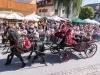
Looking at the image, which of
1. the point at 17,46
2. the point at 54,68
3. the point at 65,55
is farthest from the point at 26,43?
the point at 65,55

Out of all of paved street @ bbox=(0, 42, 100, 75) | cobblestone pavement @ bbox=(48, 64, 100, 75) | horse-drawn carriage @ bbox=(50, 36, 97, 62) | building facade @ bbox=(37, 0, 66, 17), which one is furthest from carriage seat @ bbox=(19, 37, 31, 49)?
building facade @ bbox=(37, 0, 66, 17)

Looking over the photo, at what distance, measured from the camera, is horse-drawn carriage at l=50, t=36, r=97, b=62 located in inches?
284

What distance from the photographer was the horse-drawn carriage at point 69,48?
23.7ft

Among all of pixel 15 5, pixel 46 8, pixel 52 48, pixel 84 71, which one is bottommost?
pixel 84 71

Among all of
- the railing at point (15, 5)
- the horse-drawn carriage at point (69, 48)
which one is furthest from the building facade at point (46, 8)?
the horse-drawn carriage at point (69, 48)

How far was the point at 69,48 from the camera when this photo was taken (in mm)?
7367

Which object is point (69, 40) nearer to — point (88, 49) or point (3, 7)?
point (88, 49)

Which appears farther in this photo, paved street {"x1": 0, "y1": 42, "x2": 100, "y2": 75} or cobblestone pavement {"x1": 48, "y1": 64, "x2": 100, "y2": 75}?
cobblestone pavement {"x1": 48, "y1": 64, "x2": 100, "y2": 75}

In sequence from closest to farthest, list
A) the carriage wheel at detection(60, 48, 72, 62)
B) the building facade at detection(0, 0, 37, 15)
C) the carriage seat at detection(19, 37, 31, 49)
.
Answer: the carriage seat at detection(19, 37, 31, 49)
the carriage wheel at detection(60, 48, 72, 62)
the building facade at detection(0, 0, 37, 15)

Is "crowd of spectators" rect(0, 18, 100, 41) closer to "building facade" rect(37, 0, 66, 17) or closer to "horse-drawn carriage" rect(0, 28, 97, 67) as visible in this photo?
"horse-drawn carriage" rect(0, 28, 97, 67)

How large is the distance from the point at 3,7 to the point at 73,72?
18.9 metres

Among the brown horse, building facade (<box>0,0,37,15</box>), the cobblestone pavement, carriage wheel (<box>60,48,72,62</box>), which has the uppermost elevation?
building facade (<box>0,0,37,15</box>)

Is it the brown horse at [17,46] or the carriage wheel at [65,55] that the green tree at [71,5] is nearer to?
the carriage wheel at [65,55]

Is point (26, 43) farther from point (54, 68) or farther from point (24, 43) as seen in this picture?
point (54, 68)
